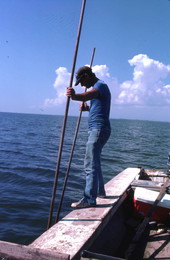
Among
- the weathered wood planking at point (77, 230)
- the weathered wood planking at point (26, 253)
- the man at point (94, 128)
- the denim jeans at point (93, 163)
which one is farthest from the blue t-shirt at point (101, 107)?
the weathered wood planking at point (26, 253)

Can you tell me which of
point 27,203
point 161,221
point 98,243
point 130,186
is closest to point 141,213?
point 161,221

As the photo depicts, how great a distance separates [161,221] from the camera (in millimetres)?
4609

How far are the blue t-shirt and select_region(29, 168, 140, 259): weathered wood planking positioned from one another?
52.0 inches

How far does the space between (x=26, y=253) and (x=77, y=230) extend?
0.92 meters

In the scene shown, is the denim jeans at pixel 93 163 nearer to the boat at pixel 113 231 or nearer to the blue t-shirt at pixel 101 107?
the blue t-shirt at pixel 101 107

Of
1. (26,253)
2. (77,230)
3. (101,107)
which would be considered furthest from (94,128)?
(26,253)

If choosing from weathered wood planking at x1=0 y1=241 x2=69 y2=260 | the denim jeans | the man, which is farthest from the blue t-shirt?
weathered wood planking at x1=0 y1=241 x2=69 y2=260

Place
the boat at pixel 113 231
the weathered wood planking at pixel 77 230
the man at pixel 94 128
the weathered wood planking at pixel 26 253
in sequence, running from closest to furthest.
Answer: the weathered wood planking at pixel 26 253 → the boat at pixel 113 231 → the weathered wood planking at pixel 77 230 → the man at pixel 94 128

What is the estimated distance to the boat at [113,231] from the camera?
105 inches

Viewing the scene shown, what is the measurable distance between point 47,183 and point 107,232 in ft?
23.5

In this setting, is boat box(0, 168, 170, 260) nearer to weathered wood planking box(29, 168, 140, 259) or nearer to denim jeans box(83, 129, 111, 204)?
weathered wood planking box(29, 168, 140, 259)

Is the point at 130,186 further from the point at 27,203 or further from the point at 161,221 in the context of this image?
the point at 27,203

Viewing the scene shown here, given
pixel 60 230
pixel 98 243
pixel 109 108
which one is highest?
pixel 109 108

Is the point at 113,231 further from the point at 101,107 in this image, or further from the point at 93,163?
the point at 101,107
